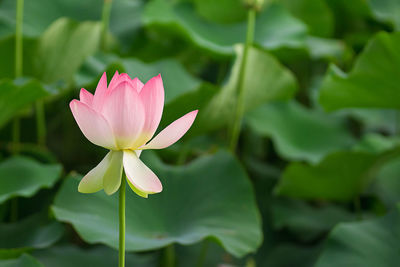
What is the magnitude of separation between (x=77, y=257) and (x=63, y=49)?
457 mm

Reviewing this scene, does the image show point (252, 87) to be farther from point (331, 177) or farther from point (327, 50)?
point (327, 50)

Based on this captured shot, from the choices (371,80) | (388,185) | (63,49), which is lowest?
(388,185)

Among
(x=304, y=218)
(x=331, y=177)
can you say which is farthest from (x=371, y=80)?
(x=304, y=218)

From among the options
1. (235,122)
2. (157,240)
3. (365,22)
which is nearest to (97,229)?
(157,240)

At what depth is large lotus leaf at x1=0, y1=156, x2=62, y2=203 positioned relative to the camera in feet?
2.60

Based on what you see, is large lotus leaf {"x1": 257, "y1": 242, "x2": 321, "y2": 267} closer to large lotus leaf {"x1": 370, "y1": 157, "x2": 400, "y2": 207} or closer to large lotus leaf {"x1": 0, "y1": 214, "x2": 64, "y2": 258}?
large lotus leaf {"x1": 370, "y1": 157, "x2": 400, "y2": 207}

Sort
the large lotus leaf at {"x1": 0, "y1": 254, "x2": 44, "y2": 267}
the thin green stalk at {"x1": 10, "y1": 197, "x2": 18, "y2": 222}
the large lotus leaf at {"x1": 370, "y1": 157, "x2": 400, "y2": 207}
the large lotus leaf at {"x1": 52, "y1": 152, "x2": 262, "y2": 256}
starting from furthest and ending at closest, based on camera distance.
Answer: the large lotus leaf at {"x1": 370, "y1": 157, "x2": 400, "y2": 207}
the thin green stalk at {"x1": 10, "y1": 197, "x2": 18, "y2": 222}
the large lotus leaf at {"x1": 52, "y1": 152, "x2": 262, "y2": 256}
the large lotus leaf at {"x1": 0, "y1": 254, "x2": 44, "y2": 267}

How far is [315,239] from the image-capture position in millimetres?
1175

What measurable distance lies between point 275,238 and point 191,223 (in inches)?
17.4

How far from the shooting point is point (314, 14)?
4.61 ft

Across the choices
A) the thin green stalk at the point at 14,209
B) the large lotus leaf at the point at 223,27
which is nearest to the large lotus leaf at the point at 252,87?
the large lotus leaf at the point at 223,27

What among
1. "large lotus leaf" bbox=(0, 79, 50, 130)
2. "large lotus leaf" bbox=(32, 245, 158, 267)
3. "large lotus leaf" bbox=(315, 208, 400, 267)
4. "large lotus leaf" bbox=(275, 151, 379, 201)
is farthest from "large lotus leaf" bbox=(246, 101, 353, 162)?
"large lotus leaf" bbox=(0, 79, 50, 130)

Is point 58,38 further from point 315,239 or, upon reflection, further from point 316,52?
point 315,239

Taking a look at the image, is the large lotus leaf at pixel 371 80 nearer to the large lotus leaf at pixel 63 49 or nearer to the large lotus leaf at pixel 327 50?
the large lotus leaf at pixel 327 50
